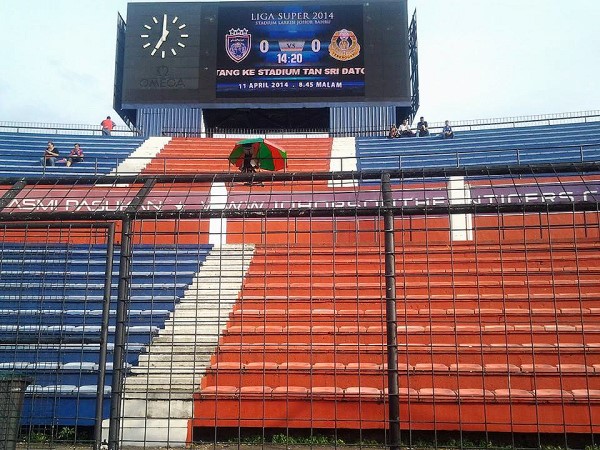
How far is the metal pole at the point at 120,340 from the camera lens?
3.14m

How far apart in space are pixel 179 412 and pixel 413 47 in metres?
16.9

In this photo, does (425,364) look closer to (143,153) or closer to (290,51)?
(143,153)

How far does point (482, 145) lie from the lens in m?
15.0

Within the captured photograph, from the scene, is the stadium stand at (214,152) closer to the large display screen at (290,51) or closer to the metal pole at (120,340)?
the large display screen at (290,51)

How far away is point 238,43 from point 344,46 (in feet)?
11.0

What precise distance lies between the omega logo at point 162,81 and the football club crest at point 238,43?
184 centimetres

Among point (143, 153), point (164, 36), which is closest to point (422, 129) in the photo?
point (143, 153)

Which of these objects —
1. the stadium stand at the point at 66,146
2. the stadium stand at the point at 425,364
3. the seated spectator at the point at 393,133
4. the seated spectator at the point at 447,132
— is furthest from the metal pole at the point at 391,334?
the seated spectator at the point at 393,133

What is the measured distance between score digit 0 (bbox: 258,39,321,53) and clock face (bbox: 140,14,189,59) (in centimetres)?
237

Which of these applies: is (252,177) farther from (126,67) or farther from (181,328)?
(126,67)

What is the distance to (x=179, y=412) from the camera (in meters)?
4.67

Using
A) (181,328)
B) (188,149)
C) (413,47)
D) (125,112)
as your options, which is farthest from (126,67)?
(181,328)

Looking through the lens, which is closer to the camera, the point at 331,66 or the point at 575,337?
the point at 575,337

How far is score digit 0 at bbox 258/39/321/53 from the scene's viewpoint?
58.7 feet
